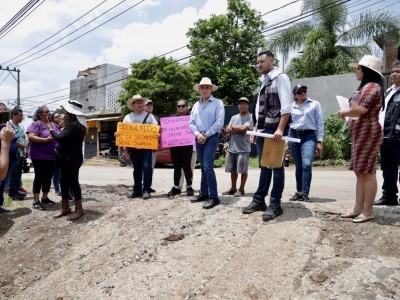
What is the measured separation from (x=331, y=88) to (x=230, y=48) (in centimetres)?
1376

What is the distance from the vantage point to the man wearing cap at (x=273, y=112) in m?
4.74

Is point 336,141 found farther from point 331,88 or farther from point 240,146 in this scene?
point 240,146

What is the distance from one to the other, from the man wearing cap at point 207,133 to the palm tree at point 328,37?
50.6 feet

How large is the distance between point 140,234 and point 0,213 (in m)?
3.28

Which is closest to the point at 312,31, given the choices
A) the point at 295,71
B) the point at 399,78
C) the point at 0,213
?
the point at 295,71

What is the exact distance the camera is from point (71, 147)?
244 inches

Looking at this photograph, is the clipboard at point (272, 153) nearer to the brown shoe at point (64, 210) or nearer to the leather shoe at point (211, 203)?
the leather shoe at point (211, 203)

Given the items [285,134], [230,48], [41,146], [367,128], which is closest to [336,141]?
[285,134]

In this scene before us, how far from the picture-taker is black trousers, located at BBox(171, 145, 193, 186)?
272 inches

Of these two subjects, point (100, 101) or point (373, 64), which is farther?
point (100, 101)

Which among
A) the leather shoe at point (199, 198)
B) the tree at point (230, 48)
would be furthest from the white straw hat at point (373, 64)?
the tree at point (230, 48)

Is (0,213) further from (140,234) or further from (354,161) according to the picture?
(354,161)

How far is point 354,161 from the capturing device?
4477 mm

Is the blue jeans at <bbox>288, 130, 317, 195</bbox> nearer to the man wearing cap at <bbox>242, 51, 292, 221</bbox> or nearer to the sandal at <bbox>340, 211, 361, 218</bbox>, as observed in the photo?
the man wearing cap at <bbox>242, 51, 292, 221</bbox>
